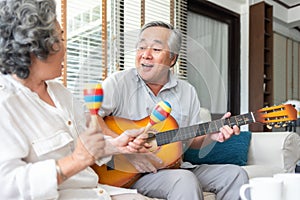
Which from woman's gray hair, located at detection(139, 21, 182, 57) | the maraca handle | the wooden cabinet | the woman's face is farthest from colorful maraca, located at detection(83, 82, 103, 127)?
the wooden cabinet

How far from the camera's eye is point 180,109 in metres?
1.31

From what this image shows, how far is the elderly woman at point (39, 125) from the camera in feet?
2.61

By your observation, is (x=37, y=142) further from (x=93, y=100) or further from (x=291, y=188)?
(x=291, y=188)

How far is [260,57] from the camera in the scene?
3.74 meters

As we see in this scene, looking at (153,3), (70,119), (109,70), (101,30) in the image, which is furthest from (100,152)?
(153,3)

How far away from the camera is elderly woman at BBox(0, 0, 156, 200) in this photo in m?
0.79

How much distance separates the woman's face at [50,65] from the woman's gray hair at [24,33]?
20 millimetres

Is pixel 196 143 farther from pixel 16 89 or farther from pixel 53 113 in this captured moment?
pixel 16 89

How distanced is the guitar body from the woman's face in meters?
0.32

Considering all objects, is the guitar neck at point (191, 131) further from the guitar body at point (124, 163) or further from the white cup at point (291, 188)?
the white cup at point (291, 188)

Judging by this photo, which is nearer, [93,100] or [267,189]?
[267,189]

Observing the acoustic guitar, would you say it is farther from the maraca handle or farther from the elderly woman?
the maraca handle

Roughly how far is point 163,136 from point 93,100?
13.8 inches

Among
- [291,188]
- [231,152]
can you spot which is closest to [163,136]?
[291,188]
